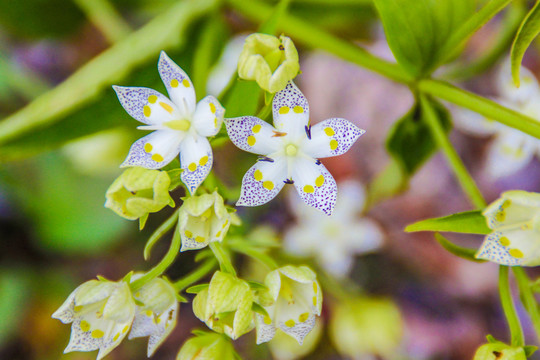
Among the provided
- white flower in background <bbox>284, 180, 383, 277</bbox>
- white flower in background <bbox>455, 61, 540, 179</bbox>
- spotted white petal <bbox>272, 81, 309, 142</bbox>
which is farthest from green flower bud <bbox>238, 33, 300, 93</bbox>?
white flower in background <bbox>284, 180, 383, 277</bbox>

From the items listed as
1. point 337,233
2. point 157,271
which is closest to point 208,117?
point 157,271

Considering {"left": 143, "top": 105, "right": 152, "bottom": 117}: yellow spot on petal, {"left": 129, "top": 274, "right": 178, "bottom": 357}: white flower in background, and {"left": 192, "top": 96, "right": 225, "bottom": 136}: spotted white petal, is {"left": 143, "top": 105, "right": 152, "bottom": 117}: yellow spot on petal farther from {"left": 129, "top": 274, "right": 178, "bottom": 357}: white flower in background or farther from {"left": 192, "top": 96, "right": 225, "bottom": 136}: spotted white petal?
{"left": 129, "top": 274, "right": 178, "bottom": 357}: white flower in background

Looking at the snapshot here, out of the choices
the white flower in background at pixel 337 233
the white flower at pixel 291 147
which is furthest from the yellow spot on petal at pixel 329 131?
the white flower in background at pixel 337 233

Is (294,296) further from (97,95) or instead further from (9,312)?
(9,312)

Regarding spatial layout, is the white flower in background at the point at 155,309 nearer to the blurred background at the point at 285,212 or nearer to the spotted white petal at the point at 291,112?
the spotted white petal at the point at 291,112

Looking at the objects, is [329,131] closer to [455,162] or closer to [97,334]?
A: [455,162]

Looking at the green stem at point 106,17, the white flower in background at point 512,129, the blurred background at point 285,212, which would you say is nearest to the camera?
the white flower in background at point 512,129

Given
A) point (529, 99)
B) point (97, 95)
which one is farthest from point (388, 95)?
point (97, 95)
